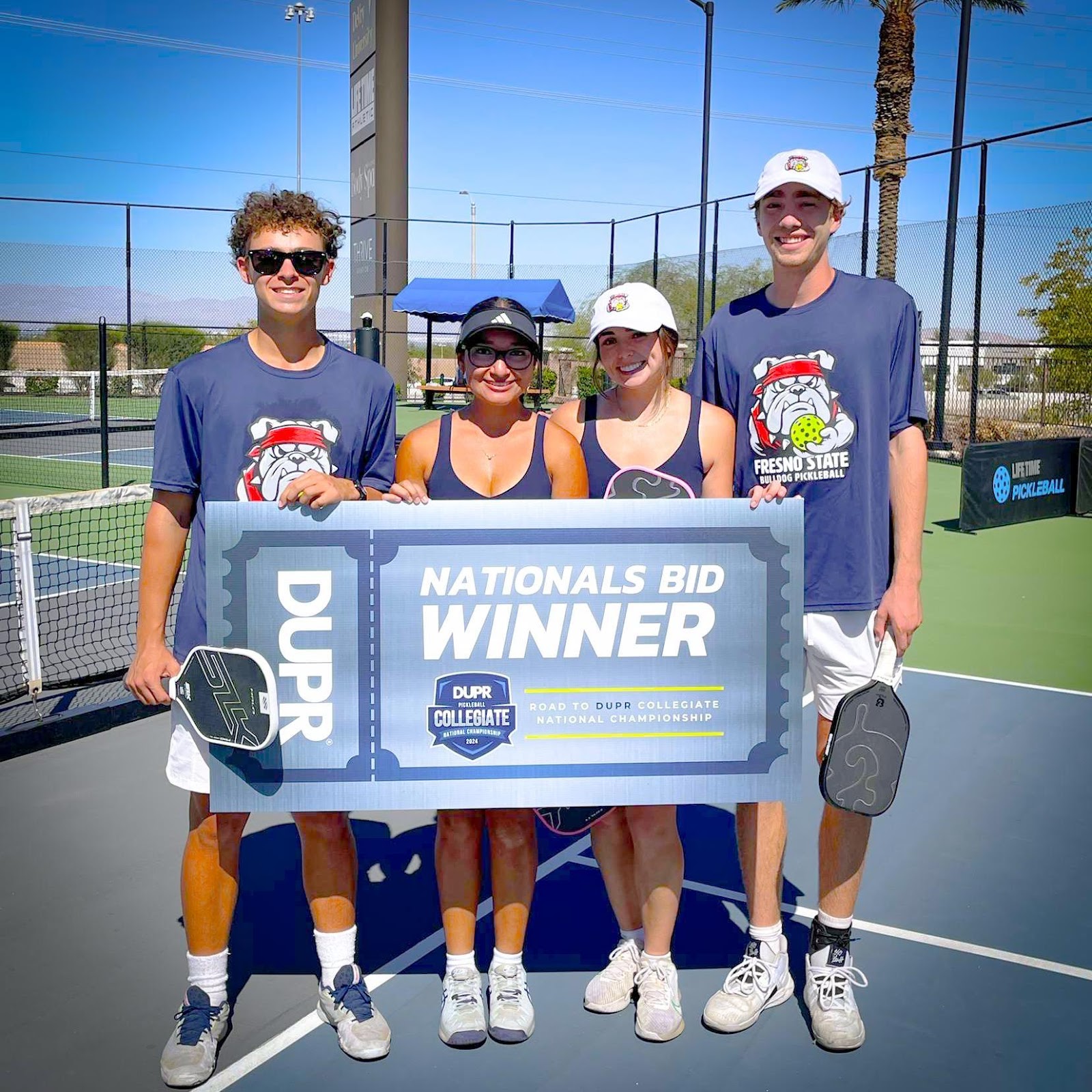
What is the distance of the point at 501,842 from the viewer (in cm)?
295

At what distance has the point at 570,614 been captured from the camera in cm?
279

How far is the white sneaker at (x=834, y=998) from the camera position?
9.55 feet

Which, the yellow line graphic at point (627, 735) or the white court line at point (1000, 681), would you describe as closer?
the yellow line graphic at point (627, 735)

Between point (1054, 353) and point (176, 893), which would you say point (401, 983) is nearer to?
point (176, 893)

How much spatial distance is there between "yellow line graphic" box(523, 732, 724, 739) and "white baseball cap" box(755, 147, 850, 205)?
1.45 m

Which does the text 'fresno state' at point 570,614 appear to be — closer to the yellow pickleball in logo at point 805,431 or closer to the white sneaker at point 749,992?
the yellow pickleball in logo at point 805,431

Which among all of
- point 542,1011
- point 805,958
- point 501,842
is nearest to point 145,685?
point 501,842

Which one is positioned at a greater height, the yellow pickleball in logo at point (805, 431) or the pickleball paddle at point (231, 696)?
the yellow pickleball in logo at point (805, 431)

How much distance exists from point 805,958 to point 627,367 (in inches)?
72.2

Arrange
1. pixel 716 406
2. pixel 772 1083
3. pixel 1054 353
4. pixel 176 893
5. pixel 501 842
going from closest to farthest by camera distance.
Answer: pixel 772 1083, pixel 501 842, pixel 716 406, pixel 176 893, pixel 1054 353

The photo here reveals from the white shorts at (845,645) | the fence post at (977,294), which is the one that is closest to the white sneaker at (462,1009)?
the white shorts at (845,645)

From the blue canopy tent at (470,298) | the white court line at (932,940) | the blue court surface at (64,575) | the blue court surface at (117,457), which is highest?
the blue canopy tent at (470,298)

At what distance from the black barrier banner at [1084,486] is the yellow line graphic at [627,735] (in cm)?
1262

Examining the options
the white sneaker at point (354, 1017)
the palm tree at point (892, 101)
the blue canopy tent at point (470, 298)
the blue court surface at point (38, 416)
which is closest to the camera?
the white sneaker at point (354, 1017)
